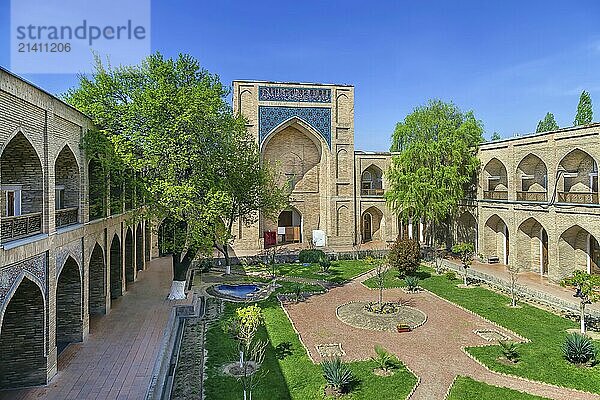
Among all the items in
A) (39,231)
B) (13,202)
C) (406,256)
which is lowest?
(406,256)

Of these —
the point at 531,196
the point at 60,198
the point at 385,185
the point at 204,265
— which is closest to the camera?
the point at 60,198

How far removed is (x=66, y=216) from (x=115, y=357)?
3.70 m

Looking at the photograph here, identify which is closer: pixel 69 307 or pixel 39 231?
pixel 39 231

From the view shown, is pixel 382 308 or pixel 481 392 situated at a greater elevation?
pixel 382 308

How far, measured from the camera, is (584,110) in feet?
115

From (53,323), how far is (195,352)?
3633mm

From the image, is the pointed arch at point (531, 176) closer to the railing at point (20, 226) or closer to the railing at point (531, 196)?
the railing at point (531, 196)

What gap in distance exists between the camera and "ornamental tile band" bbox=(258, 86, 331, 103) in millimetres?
27672

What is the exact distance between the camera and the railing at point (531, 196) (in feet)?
66.9

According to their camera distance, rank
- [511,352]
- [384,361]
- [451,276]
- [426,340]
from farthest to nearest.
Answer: [451,276] → [426,340] → [511,352] → [384,361]

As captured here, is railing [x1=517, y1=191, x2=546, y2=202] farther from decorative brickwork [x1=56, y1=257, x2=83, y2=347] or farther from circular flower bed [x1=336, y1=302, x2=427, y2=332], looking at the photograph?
decorative brickwork [x1=56, y1=257, x2=83, y2=347]

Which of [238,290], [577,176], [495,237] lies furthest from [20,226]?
[495,237]

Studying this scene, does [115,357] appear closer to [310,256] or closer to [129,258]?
[129,258]

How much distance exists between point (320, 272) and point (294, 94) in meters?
12.0
